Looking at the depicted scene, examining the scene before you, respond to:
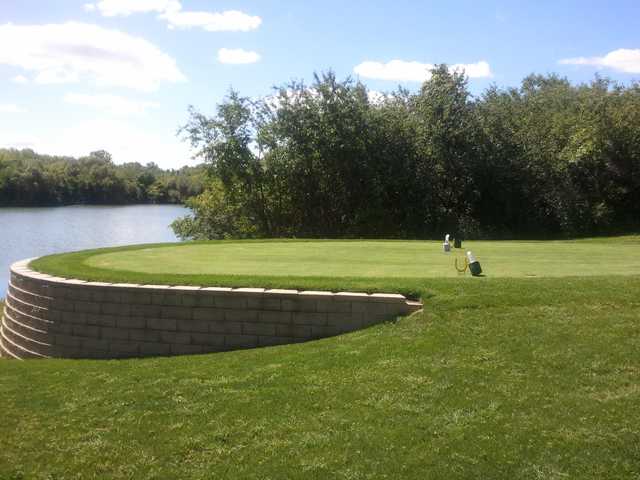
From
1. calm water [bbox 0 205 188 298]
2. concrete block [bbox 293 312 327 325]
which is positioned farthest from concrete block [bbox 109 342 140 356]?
calm water [bbox 0 205 188 298]

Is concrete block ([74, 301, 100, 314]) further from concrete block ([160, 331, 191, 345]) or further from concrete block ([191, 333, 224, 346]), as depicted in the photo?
concrete block ([191, 333, 224, 346])

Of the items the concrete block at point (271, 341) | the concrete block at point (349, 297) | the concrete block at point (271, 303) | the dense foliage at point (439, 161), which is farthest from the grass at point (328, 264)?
the dense foliage at point (439, 161)

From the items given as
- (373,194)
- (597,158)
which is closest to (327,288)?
(373,194)

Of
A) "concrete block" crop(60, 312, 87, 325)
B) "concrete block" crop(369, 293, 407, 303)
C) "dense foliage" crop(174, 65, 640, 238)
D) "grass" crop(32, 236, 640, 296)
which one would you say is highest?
"dense foliage" crop(174, 65, 640, 238)

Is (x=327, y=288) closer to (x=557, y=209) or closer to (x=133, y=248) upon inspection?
(x=133, y=248)

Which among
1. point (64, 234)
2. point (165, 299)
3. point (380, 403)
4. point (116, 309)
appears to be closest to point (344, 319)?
point (380, 403)

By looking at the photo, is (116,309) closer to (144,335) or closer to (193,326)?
(144,335)

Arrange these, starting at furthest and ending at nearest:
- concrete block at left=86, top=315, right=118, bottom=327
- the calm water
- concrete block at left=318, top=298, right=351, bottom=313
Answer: the calm water < concrete block at left=86, top=315, right=118, bottom=327 < concrete block at left=318, top=298, right=351, bottom=313

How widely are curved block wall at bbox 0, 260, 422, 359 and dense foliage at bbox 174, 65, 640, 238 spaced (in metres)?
15.7

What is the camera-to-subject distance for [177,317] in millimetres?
6746

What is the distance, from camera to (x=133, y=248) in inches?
482

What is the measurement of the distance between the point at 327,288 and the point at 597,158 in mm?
19125

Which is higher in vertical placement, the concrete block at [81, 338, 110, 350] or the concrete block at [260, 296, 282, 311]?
the concrete block at [260, 296, 282, 311]

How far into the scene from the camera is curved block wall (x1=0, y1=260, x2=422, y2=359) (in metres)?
6.27
